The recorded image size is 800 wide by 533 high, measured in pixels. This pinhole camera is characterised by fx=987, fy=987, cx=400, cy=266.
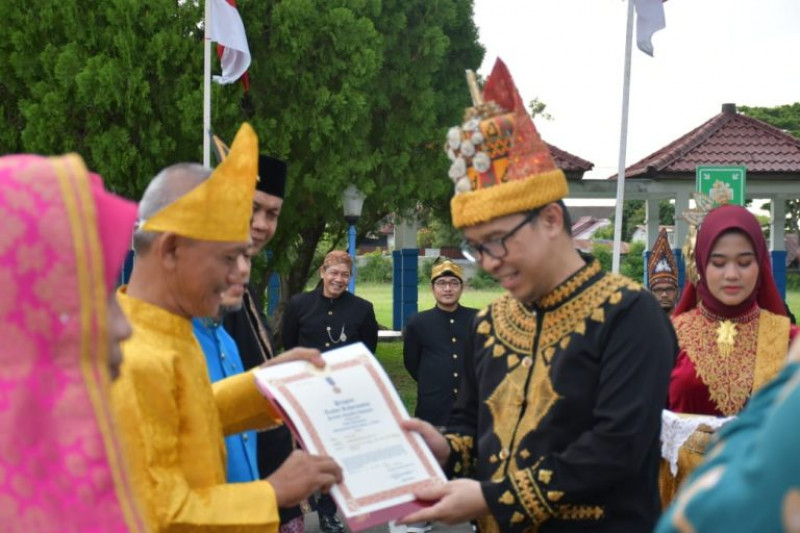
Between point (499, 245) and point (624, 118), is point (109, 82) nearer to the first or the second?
point (624, 118)

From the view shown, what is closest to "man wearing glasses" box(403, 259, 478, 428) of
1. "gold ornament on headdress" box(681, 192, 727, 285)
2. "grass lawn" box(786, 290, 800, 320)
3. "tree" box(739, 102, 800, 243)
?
"gold ornament on headdress" box(681, 192, 727, 285)

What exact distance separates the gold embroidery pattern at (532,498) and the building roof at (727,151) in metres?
18.0

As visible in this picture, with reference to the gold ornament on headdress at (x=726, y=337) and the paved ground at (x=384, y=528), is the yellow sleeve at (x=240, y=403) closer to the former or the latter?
the gold ornament on headdress at (x=726, y=337)

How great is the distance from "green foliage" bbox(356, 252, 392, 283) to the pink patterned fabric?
52.6 meters

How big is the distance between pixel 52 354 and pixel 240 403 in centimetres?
160

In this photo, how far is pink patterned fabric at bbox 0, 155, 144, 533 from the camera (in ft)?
4.60

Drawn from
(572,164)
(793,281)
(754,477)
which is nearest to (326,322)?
(754,477)

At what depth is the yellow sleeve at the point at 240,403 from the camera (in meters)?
2.99

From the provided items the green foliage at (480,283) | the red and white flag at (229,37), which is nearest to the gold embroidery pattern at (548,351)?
the red and white flag at (229,37)

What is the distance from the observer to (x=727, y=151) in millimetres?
21016

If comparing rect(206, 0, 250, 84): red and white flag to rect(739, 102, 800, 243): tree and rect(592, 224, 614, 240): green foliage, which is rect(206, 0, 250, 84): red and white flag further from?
rect(592, 224, 614, 240): green foliage

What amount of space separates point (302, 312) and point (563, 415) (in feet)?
20.9

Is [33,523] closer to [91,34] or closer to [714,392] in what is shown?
[714,392]

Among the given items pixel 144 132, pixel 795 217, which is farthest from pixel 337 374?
pixel 795 217
